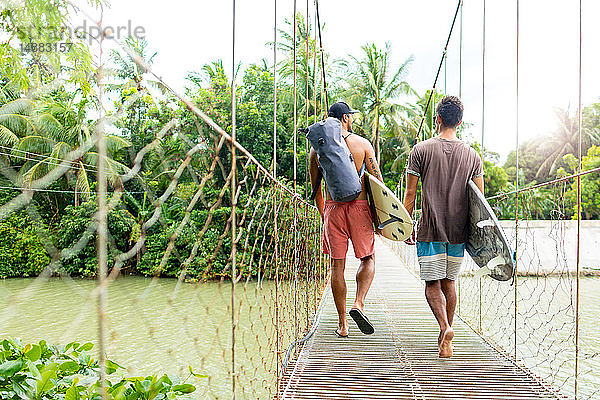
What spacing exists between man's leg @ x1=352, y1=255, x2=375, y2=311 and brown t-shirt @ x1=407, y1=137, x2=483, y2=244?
360 mm

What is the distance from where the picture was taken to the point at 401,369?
2.08 metres

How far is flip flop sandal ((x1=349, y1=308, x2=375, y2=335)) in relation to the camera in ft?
8.16

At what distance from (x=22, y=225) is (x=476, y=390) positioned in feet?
5.87

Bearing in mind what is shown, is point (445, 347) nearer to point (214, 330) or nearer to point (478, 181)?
point (478, 181)

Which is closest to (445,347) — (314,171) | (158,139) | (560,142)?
(314,171)

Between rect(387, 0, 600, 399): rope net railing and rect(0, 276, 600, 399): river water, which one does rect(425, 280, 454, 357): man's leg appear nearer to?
rect(387, 0, 600, 399): rope net railing

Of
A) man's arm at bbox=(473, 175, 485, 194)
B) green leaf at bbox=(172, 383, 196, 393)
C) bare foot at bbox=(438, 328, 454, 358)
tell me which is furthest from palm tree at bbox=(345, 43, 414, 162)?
green leaf at bbox=(172, 383, 196, 393)

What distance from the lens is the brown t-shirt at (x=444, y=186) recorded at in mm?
2295

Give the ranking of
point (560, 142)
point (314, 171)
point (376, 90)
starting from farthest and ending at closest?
point (560, 142) < point (376, 90) < point (314, 171)

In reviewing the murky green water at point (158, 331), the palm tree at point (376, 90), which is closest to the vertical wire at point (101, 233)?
the murky green water at point (158, 331)

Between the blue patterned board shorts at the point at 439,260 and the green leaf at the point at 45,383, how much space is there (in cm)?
141

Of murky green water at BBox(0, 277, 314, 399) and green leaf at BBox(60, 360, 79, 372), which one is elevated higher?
green leaf at BBox(60, 360, 79, 372)

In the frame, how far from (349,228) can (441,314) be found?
0.60 meters

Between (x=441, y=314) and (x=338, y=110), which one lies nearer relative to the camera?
(x=441, y=314)
